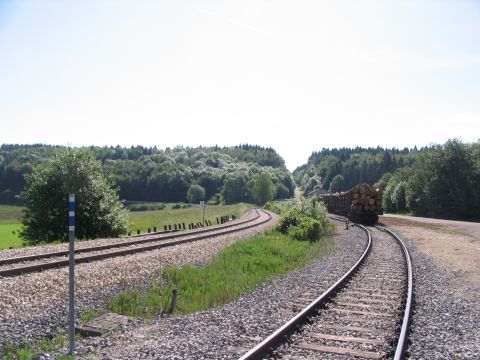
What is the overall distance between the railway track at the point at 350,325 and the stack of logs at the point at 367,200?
28.1 m

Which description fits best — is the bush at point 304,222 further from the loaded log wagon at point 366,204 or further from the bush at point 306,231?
the loaded log wagon at point 366,204

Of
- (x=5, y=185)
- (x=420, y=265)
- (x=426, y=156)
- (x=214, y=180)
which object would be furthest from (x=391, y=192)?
(x=5, y=185)

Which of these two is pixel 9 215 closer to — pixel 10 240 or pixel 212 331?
pixel 10 240

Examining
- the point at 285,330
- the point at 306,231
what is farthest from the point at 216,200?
the point at 285,330

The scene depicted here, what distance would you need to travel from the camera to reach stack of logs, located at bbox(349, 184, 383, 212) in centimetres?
3978

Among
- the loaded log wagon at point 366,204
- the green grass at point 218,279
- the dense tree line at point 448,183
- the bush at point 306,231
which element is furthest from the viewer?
the dense tree line at point 448,183

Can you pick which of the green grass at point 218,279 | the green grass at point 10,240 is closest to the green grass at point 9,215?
the green grass at point 10,240

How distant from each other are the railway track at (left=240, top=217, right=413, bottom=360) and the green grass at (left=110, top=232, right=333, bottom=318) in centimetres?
223

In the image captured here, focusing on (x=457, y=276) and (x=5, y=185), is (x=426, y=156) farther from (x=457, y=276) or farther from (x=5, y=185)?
(x=5, y=185)

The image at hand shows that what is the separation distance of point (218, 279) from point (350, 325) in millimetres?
5004

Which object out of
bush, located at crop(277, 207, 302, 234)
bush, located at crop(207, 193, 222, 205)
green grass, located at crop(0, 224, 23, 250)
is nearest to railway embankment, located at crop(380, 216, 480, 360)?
bush, located at crop(277, 207, 302, 234)

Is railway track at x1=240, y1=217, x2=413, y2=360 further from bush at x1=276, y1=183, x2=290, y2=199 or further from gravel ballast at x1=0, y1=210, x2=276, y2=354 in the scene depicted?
bush at x1=276, y1=183, x2=290, y2=199

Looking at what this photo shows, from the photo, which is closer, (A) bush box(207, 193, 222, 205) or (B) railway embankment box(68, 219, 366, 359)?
(B) railway embankment box(68, 219, 366, 359)

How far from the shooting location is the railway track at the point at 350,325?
6387 millimetres
